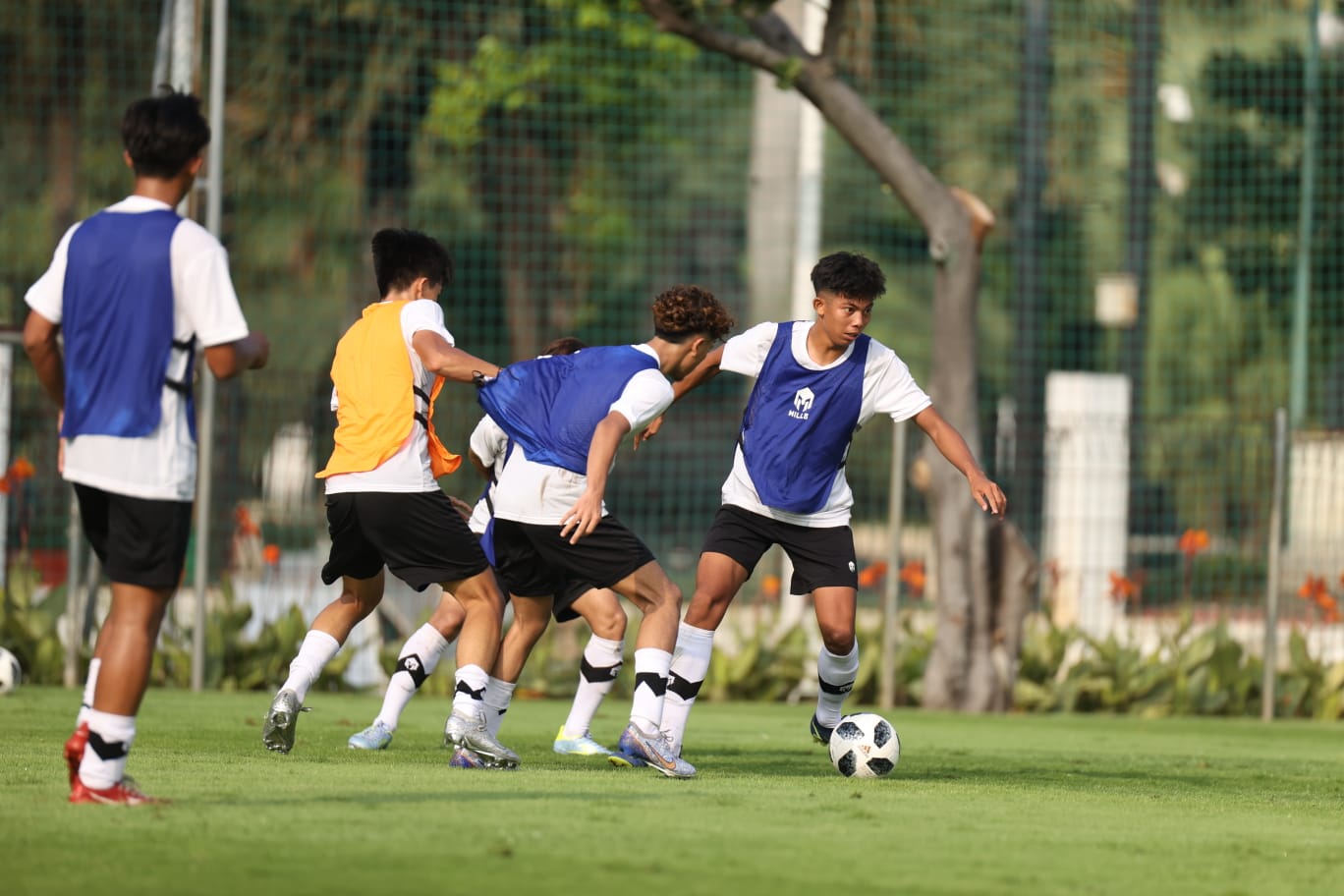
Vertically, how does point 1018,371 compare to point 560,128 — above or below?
below

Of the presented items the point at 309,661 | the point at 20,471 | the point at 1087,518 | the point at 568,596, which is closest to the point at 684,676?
the point at 568,596

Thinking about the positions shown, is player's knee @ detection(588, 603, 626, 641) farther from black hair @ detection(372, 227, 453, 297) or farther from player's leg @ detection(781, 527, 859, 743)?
black hair @ detection(372, 227, 453, 297)

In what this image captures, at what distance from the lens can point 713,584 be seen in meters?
7.98

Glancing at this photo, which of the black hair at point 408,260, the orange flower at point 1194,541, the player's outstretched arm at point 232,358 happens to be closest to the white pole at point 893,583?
the orange flower at point 1194,541

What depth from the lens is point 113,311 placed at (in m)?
5.45

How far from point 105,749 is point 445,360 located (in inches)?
88.3

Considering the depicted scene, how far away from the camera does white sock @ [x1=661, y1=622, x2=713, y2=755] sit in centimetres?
766

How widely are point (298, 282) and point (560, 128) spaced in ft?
14.2

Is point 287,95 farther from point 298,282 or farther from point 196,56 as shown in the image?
point 196,56

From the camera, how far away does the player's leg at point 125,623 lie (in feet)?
17.6

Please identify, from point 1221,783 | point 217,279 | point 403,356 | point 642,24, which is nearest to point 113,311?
point 217,279

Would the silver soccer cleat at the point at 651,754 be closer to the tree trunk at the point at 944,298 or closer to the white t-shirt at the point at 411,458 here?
the white t-shirt at the point at 411,458

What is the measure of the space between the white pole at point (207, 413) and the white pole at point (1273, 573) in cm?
766

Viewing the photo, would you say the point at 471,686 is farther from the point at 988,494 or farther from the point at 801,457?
the point at 988,494
